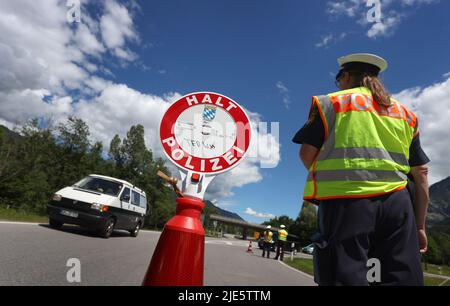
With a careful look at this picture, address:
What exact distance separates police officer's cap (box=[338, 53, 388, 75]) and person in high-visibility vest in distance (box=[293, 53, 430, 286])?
0.01 meters

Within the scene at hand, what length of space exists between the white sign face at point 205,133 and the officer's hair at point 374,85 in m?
0.69

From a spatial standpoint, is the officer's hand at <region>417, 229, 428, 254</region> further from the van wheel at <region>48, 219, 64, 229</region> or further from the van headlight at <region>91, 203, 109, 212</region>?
the van wheel at <region>48, 219, 64, 229</region>

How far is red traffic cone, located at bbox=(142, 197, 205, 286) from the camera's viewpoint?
1.50 metres

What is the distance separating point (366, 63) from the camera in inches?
75.0

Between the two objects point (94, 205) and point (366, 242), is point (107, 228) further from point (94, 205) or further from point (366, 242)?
point (366, 242)

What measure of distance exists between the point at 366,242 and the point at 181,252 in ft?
2.79

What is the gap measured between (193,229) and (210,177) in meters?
0.30

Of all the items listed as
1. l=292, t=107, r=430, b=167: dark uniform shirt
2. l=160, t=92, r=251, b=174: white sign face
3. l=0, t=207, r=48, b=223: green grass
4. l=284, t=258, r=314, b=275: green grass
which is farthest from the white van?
l=292, t=107, r=430, b=167: dark uniform shirt

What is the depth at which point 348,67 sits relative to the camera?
6.40 feet

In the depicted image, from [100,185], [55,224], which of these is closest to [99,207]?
[100,185]

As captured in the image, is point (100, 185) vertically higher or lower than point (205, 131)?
A: higher

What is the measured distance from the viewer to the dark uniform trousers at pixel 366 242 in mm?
1430
